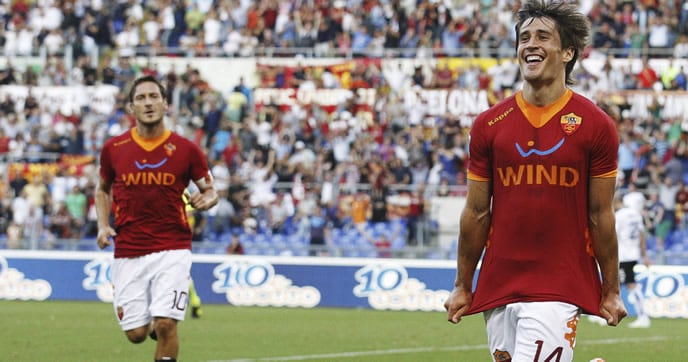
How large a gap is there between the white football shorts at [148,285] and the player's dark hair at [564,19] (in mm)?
4724

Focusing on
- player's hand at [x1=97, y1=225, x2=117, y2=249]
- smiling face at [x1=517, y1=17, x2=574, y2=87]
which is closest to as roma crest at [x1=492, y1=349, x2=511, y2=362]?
smiling face at [x1=517, y1=17, x2=574, y2=87]

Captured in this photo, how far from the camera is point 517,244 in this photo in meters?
6.13

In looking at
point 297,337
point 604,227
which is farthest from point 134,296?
point 297,337

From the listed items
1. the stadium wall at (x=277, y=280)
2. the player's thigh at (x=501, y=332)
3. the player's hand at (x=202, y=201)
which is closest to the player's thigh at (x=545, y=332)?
the player's thigh at (x=501, y=332)

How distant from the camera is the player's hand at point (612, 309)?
6.09 metres

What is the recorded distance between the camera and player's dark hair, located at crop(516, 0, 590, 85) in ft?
20.1

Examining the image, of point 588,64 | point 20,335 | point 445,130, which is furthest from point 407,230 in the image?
point 20,335

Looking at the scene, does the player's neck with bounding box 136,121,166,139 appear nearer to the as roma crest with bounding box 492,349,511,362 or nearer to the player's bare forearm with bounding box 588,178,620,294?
the as roma crest with bounding box 492,349,511,362

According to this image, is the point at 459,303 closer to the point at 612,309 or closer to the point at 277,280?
the point at 612,309

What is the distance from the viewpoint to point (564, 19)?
614cm

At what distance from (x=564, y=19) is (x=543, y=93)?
35 cm

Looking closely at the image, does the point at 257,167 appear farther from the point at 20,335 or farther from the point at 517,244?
the point at 517,244

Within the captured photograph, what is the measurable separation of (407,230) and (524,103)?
19086 millimetres

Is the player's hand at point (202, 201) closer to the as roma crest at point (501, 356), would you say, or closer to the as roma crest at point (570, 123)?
the as roma crest at point (501, 356)
